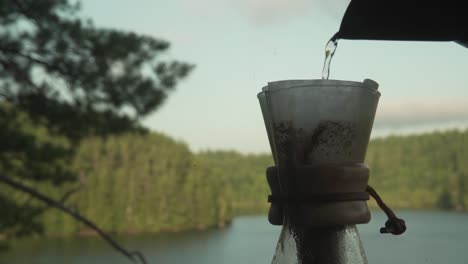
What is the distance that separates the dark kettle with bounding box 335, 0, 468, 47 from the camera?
371 mm

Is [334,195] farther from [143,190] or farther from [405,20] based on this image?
[143,190]

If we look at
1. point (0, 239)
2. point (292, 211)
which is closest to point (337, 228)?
point (292, 211)

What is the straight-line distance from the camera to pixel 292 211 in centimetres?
37

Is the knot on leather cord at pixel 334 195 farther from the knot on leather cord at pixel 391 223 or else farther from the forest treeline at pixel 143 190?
the forest treeline at pixel 143 190

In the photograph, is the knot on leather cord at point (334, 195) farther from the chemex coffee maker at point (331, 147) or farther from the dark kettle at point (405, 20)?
the dark kettle at point (405, 20)

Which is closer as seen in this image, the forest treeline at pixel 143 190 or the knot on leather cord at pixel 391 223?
the knot on leather cord at pixel 391 223

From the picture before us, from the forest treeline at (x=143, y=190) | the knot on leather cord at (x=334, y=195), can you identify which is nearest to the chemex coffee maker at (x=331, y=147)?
the knot on leather cord at (x=334, y=195)

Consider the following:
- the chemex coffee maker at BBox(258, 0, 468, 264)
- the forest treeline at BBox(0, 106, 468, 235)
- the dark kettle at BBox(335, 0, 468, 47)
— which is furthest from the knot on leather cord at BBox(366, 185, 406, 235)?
the forest treeline at BBox(0, 106, 468, 235)

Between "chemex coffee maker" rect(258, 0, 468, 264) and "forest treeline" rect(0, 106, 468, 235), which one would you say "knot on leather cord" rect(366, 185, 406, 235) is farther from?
"forest treeline" rect(0, 106, 468, 235)

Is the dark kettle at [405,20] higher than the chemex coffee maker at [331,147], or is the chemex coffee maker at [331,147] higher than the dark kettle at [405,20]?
the dark kettle at [405,20]

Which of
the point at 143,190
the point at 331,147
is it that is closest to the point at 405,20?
the point at 331,147

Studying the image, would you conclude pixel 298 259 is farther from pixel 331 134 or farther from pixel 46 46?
pixel 46 46

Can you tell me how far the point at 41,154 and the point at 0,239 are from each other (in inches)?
A: 42.9

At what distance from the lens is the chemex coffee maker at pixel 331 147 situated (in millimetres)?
358
